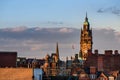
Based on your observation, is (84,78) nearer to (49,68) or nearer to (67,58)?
(49,68)

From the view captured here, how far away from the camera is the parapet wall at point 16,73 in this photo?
58.7 meters

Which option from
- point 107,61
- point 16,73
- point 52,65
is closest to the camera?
point 16,73

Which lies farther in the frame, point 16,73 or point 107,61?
point 107,61

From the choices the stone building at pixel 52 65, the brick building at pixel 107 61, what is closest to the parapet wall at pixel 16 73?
the brick building at pixel 107 61

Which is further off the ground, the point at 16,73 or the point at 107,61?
the point at 107,61

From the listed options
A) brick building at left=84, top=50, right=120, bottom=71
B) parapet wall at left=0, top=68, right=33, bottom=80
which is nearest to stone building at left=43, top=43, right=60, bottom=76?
brick building at left=84, top=50, right=120, bottom=71

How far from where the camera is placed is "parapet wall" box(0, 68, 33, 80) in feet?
193

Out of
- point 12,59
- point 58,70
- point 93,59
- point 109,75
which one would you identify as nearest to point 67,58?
point 58,70

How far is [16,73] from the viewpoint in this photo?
59094mm

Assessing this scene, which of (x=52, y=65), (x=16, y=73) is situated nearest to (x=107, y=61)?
(x=52, y=65)

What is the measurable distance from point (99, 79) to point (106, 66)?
27258mm

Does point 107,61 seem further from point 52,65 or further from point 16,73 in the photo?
point 16,73

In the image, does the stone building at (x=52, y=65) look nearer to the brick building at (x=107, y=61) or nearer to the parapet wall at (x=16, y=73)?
the brick building at (x=107, y=61)

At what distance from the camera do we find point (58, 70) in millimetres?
Result: 151000
